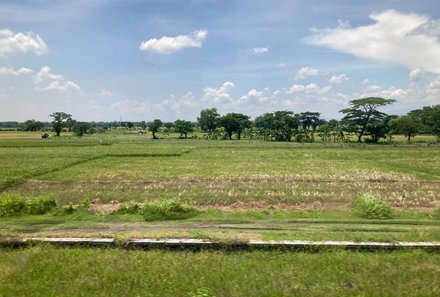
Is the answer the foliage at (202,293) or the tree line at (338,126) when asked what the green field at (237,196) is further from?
the tree line at (338,126)

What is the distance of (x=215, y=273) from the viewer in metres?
7.23

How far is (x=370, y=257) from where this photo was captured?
8008 millimetres

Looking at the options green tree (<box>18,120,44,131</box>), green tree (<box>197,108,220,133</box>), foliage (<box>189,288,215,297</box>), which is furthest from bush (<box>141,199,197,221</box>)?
green tree (<box>18,120,44,131</box>)

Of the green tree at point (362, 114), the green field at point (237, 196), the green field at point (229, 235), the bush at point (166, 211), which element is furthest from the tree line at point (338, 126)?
the bush at point (166, 211)

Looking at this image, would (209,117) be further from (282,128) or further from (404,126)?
(404,126)

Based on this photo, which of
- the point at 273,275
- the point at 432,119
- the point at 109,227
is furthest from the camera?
the point at 432,119

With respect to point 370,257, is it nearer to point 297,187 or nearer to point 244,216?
point 244,216

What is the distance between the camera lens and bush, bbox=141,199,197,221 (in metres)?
12.4

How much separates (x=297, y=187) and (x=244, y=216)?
7.90 m

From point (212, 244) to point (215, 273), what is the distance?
1446mm

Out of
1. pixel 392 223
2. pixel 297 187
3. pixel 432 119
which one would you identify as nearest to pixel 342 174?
pixel 297 187

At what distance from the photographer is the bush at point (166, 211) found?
12423 millimetres

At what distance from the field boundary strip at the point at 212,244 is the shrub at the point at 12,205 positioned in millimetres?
4619

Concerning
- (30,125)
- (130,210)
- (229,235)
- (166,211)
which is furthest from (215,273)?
(30,125)
